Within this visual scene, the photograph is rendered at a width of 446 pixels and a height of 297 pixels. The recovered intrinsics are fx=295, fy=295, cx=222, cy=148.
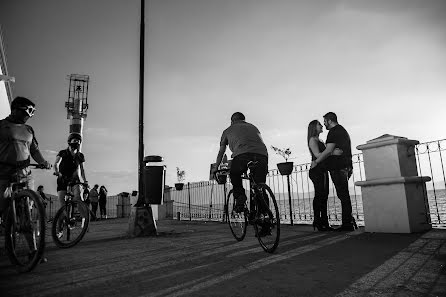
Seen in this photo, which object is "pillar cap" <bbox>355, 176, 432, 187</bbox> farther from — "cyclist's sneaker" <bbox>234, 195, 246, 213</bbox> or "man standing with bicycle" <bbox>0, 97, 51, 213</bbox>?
"man standing with bicycle" <bbox>0, 97, 51, 213</bbox>

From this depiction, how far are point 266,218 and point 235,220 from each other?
4.42 ft

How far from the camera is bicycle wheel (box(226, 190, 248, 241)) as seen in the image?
5.13m

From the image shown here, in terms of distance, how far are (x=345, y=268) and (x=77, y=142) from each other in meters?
5.50

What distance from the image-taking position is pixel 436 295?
7.09 ft

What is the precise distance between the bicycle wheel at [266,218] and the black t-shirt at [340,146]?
240cm

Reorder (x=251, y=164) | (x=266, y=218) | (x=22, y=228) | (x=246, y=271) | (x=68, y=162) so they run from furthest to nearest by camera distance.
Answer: (x=68, y=162)
(x=251, y=164)
(x=266, y=218)
(x=22, y=228)
(x=246, y=271)

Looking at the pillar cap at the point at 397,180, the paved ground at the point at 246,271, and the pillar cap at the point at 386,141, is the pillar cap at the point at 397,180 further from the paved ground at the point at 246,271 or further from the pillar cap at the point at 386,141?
the paved ground at the point at 246,271

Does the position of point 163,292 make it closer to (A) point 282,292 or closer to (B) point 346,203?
(A) point 282,292

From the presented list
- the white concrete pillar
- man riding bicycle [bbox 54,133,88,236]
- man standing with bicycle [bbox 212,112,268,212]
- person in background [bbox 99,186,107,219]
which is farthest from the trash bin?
person in background [bbox 99,186,107,219]

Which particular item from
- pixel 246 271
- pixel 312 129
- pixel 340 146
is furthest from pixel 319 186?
pixel 246 271

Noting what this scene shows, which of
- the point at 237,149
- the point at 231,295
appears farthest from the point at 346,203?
the point at 231,295

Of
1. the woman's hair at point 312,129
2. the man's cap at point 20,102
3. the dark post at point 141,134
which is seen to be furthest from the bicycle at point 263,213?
the dark post at point 141,134

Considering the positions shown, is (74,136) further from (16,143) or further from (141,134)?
(16,143)

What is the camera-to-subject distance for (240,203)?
468 cm
